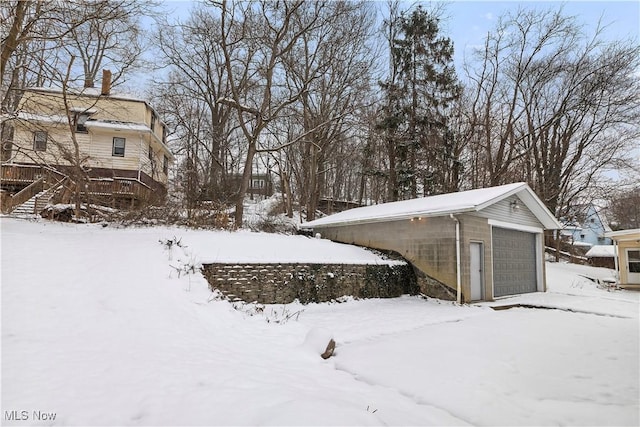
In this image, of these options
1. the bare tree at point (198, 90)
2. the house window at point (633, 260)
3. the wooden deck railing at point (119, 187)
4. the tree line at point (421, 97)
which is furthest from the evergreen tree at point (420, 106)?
the wooden deck railing at point (119, 187)

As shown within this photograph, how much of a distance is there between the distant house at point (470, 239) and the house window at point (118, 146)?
45.4 feet

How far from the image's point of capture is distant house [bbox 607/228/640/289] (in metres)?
14.5

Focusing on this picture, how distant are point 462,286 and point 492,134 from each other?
1509 cm

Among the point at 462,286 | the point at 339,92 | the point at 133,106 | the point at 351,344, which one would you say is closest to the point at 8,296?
the point at 351,344

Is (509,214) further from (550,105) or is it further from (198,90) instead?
(198,90)

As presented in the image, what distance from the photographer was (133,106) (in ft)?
65.5

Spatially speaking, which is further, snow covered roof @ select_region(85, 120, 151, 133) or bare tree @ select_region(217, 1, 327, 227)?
snow covered roof @ select_region(85, 120, 151, 133)

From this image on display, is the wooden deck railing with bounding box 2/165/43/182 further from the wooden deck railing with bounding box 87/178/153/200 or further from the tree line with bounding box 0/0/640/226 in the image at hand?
the tree line with bounding box 0/0/640/226

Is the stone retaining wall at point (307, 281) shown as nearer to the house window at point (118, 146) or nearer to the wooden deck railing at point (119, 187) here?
the wooden deck railing at point (119, 187)

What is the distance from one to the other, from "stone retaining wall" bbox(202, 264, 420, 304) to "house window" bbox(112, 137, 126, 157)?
15.4m

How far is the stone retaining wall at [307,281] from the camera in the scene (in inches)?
320

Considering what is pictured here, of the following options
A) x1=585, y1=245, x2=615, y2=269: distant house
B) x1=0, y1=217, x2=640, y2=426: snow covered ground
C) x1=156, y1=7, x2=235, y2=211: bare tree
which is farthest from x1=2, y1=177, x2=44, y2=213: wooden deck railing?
x1=585, y1=245, x2=615, y2=269: distant house

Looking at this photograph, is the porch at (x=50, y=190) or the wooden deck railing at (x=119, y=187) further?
the wooden deck railing at (x=119, y=187)

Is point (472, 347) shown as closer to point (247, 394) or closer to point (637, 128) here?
point (247, 394)
